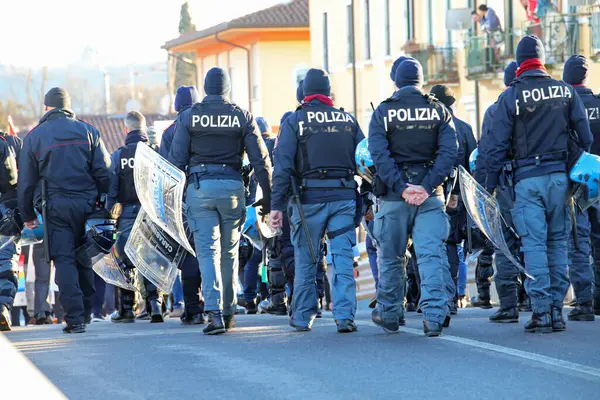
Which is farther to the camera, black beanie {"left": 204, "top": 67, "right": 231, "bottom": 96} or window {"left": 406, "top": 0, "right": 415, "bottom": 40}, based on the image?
window {"left": 406, "top": 0, "right": 415, "bottom": 40}

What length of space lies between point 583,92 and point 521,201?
1.83 metres

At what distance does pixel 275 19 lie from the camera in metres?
52.9

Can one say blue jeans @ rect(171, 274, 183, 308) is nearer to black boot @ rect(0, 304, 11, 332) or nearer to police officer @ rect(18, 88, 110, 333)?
black boot @ rect(0, 304, 11, 332)

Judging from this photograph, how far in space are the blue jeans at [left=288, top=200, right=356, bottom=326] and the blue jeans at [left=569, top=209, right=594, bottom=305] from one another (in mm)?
1985

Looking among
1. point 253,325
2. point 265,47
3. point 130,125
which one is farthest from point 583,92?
point 265,47

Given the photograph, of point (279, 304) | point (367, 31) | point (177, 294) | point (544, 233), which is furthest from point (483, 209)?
point (367, 31)

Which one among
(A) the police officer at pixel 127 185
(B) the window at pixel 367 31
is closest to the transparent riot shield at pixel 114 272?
(A) the police officer at pixel 127 185

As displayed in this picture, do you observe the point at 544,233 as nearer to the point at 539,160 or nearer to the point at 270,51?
the point at 539,160

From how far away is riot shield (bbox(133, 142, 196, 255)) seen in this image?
34.9 ft

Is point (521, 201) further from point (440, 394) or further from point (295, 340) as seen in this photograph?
point (440, 394)

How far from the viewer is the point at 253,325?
466 inches

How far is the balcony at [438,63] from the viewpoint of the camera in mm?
34406

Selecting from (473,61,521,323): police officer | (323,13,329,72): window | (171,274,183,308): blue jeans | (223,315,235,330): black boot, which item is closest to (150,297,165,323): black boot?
(171,274,183,308): blue jeans

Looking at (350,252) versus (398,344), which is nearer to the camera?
(398,344)
